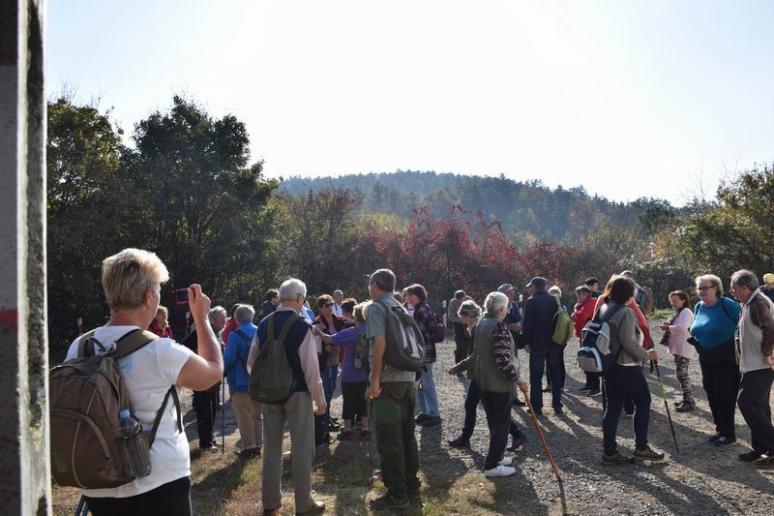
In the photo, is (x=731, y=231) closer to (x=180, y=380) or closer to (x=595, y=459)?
(x=595, y=459)

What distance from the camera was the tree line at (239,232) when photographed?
18719 millimetres

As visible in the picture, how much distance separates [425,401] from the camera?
9.24 metres

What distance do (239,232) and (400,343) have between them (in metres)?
16.7

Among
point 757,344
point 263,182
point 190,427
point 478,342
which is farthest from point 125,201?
point 757,344

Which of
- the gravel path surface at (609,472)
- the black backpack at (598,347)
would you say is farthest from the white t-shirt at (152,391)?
the black backpack at (598,347)

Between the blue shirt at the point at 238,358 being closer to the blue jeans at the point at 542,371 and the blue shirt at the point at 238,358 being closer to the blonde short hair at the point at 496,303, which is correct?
the blonde short hair at the point at 496,303

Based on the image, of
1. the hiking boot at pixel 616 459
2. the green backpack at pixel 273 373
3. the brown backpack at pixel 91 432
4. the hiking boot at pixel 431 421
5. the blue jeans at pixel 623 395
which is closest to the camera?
the brown backpack at pixel 91 432

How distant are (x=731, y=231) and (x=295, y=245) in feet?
56.1

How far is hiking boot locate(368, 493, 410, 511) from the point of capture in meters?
5.61

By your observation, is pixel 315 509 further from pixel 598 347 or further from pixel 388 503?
pixel 598 347

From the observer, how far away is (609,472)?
6605mm

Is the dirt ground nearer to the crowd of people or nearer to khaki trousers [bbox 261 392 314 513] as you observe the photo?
the crowd of people

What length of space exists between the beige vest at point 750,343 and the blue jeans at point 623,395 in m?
1.01

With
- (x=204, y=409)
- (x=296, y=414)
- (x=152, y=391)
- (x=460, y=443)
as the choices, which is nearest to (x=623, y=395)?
(x=460, y=443)
